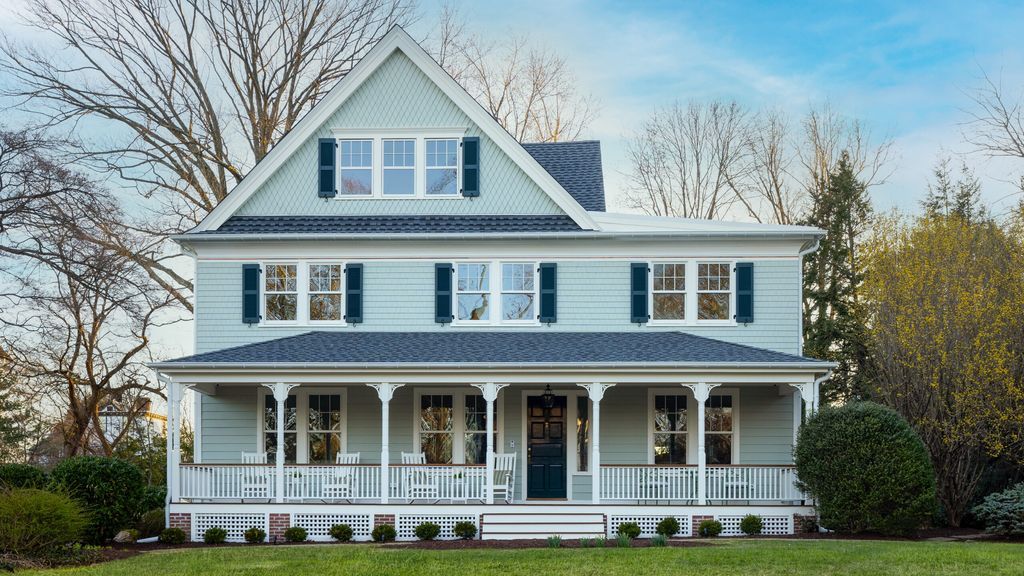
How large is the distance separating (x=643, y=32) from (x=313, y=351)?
1115cm

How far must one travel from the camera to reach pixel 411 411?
2058 centimetres

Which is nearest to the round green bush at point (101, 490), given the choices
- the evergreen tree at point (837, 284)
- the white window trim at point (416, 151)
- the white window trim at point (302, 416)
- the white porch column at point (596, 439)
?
the white window trim at point (302, 416)

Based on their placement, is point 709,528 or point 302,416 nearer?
point 709,528

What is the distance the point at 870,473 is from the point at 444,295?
878 cm

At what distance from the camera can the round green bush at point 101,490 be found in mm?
17125

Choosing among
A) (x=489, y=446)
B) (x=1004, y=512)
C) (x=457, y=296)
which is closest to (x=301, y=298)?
(x=457, y=296)

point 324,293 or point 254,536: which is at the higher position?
point 324,293

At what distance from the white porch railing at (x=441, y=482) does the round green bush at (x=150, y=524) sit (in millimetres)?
4700

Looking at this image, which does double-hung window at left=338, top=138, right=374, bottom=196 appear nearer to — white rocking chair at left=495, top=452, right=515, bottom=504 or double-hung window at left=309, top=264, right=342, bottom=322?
double-hung window at left=309, top=264, right=342, bottom=322

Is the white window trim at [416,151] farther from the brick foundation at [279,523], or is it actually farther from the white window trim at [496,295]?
the brick foundation at [279,523]

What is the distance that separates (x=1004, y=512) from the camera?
17703mm

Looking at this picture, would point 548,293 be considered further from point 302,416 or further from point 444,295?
point 302,416

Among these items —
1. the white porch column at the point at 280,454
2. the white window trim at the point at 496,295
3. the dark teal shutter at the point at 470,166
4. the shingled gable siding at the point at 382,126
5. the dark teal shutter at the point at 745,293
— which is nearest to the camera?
the white porch column at the point at 280,454

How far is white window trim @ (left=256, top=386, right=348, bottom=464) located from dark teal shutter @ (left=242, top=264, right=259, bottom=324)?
145cm
